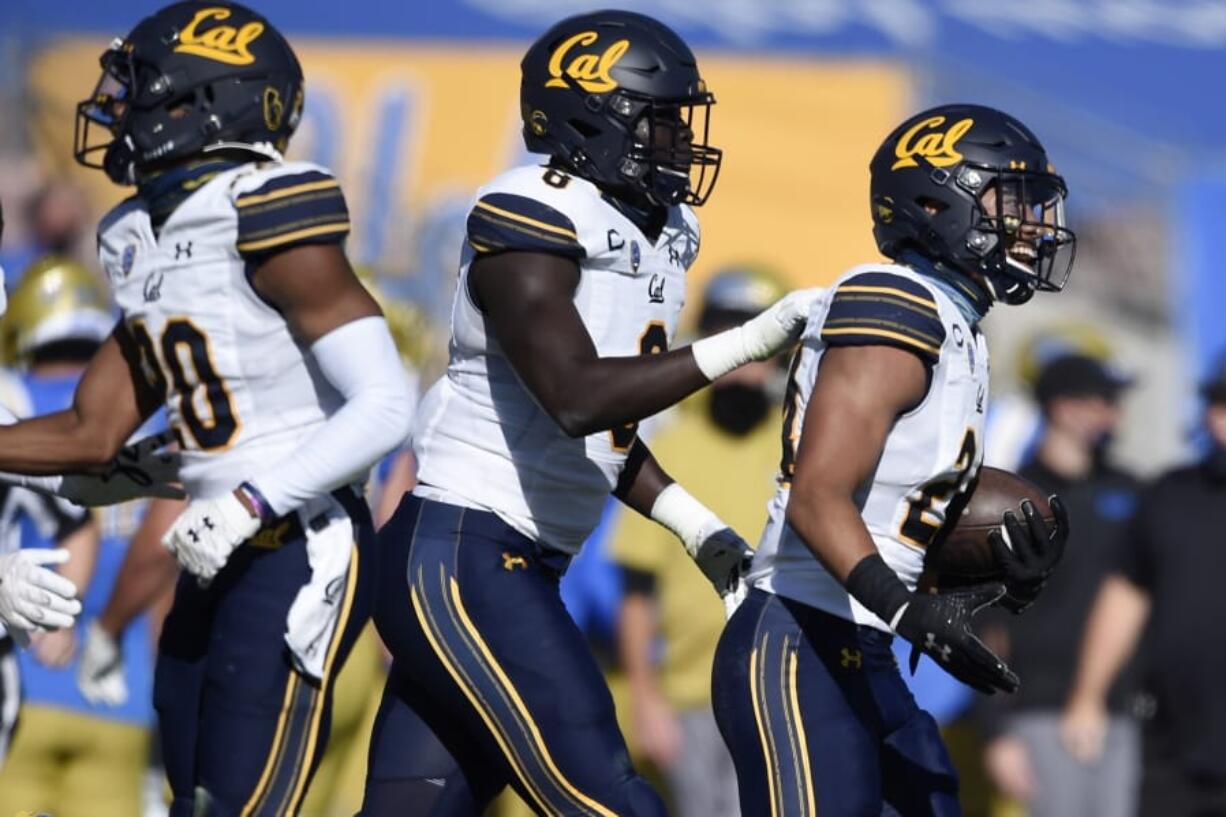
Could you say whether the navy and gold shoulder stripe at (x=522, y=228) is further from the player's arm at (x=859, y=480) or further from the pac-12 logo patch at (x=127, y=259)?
the pac-12 logo patch at (x=127, y=259)

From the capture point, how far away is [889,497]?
12.7 feet

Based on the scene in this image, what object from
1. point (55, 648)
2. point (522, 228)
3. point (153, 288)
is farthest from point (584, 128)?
point (55, 648)

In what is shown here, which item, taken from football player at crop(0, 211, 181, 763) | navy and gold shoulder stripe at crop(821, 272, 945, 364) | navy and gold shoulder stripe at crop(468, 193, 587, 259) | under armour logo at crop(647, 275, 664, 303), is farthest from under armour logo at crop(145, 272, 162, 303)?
navy and gold shoulder stripe at crop(821, 272, 945, 364)

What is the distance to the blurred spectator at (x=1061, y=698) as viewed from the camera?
279 inches

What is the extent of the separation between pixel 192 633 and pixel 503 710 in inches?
27.3

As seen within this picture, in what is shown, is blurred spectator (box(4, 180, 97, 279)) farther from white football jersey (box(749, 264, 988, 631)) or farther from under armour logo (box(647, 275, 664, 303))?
white football jersey (box(749, 264, 988, 631))

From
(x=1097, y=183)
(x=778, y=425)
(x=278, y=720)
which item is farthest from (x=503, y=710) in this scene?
(x=1097, y=183)

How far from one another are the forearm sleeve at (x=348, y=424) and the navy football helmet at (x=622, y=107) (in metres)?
0.51

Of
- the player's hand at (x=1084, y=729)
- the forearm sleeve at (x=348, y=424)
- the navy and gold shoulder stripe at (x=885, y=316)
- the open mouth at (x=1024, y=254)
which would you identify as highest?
the open mouth at (x=1024, y=254)

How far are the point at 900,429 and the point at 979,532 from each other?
341 millimetres

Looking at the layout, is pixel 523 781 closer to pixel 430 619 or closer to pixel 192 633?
pixel 430 619

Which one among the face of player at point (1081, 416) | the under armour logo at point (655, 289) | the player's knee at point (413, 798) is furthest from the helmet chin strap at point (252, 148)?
the face of player at point (1081, 416)

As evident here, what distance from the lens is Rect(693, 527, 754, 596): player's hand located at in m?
4.32

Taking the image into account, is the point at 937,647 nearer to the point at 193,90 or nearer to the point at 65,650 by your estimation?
the point at 193,90
